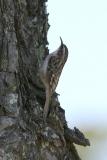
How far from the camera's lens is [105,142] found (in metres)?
4.20

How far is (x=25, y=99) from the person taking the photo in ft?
9.02

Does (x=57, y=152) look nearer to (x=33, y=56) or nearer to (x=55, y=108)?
(x=55, y=108)

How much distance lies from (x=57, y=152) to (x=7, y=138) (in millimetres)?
228

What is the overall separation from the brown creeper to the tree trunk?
2cm

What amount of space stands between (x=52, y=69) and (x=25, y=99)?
325 mm

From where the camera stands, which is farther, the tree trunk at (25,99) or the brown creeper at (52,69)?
the brown creeper at (52,69)

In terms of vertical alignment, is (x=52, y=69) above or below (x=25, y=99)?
above

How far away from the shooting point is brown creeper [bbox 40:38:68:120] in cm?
283

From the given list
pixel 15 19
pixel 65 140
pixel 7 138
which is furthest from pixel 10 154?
pixel 15 19

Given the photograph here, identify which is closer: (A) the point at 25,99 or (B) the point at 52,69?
(A) the point at 25,99

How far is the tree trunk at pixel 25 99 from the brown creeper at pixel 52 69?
24 millimetres

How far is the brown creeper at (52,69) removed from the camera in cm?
283

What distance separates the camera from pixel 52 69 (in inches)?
120

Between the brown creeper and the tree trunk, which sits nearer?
the tree trunk
